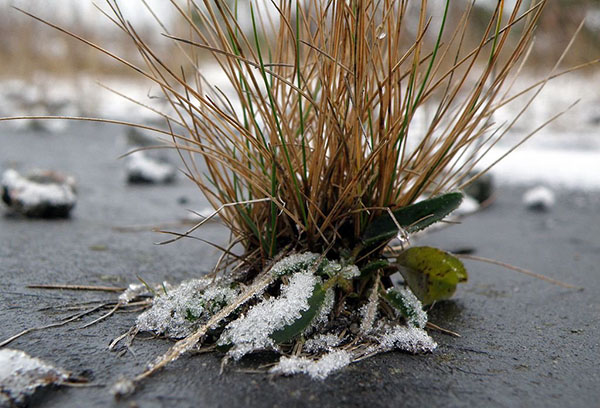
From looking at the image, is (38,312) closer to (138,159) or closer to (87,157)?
(138,159)

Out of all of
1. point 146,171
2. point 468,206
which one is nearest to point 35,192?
point 146,171

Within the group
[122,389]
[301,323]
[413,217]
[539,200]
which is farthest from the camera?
[539,200]

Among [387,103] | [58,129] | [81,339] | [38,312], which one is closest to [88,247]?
[38,312]

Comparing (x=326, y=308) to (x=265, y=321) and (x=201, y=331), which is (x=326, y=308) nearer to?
(x=265, y=321)

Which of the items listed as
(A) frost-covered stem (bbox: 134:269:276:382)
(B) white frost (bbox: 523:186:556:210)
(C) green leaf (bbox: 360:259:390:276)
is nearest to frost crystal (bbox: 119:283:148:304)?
(A) frost-covered stem (bbox: 134:269:276:382)

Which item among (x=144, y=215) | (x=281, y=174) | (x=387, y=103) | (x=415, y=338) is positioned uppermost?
(x=387, y=103)

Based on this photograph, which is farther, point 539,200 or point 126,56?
point 126,56
